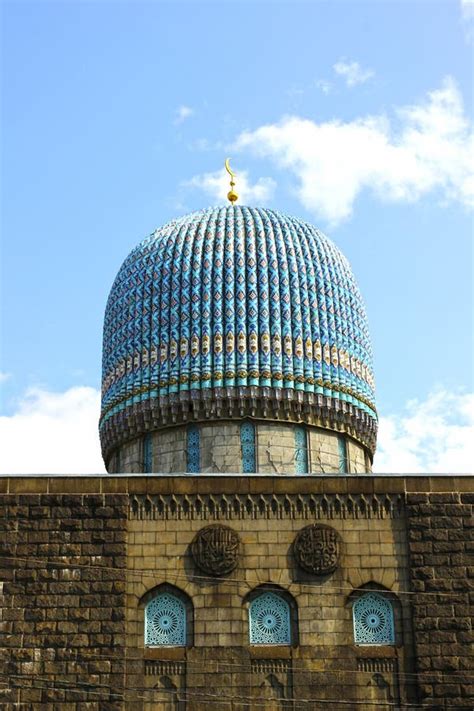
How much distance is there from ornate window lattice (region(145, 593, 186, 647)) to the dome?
159 inches

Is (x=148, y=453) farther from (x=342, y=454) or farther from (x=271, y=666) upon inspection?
(x=271, y=666)

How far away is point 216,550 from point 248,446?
3.46 meters

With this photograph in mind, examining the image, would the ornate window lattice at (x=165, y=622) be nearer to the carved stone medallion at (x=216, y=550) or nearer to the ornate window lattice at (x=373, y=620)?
the carved stone medallion at (x=216, y=550)

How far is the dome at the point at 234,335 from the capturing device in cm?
1739

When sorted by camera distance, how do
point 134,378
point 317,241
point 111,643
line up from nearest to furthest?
point 111,643, point 134,378, point 317,241

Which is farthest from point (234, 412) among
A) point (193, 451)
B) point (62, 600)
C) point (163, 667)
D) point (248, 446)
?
point (163, 667)

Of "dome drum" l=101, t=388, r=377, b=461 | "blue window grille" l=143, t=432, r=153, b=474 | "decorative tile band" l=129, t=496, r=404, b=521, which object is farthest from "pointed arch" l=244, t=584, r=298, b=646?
"blue window grille" l=143, t=432, r=153, b=474

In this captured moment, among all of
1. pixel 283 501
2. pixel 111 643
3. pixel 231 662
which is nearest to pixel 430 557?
pixel 283 501

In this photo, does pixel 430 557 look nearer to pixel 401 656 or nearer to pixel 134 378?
pixel 401 656

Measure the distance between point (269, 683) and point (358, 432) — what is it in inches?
232

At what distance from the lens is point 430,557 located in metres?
14.2

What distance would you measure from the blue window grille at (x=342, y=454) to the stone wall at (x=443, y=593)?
3.50 metres

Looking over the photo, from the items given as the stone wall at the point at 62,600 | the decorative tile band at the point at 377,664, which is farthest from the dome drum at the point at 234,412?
the decorative tile band at the point at 377,664

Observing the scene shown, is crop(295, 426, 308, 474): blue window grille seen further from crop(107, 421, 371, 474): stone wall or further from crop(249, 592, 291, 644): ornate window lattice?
crop(249, 592, 291, 644): ornate window lattice
